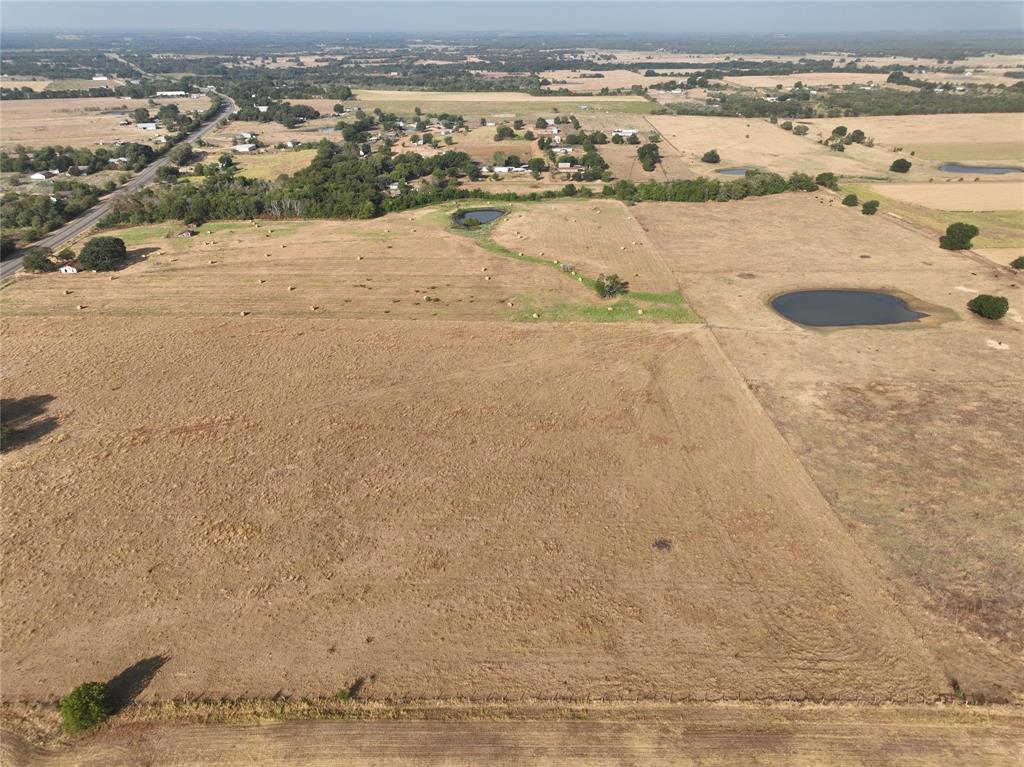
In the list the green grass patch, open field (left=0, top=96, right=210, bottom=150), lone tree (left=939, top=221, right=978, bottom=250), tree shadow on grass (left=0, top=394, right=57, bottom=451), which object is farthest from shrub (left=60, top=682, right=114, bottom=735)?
open field (left=0, top=96, right=210, bottom=150)

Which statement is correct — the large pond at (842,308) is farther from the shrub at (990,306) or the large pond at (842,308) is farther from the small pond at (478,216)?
the small pond at (478,216)

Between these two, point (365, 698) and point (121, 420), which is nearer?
point (365, 698)

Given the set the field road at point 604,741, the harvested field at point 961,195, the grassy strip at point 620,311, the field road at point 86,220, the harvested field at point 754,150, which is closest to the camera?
the field road at point 604,741

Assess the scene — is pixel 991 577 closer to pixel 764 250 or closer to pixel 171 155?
pixel 764 250

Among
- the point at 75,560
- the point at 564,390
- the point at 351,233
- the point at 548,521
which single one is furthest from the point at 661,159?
the point at 75,560

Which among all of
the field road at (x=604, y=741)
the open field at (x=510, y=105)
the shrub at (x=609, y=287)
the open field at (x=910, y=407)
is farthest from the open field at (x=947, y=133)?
the field road at (x=604, y=741)

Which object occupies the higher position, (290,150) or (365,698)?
(290,150)

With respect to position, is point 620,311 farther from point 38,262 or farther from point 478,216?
point 38,262
